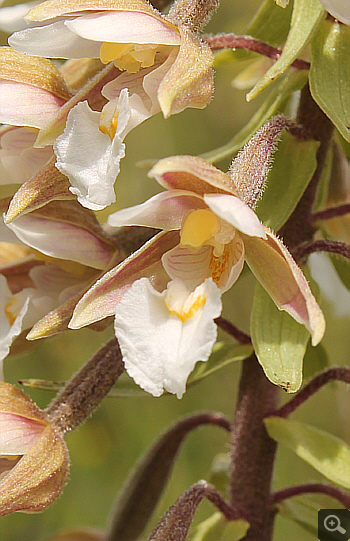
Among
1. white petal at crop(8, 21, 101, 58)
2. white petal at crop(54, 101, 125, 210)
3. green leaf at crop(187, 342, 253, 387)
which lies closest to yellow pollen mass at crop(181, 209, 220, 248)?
white petal at crop(54, 101, 125, 210)

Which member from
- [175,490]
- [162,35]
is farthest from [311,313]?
[175,490]

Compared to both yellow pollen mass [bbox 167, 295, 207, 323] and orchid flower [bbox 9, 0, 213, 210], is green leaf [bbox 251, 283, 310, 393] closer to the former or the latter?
yellow pollen mass [bbox 167, 295, 207, 323]

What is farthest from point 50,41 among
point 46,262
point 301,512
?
point 301,512

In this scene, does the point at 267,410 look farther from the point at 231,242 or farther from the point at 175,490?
the point at 175,490

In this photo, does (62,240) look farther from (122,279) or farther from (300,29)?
(300,29)

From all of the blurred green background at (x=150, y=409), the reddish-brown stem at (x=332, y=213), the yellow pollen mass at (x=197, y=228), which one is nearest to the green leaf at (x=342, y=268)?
the reddish-brown stem at (x=332, y=213)

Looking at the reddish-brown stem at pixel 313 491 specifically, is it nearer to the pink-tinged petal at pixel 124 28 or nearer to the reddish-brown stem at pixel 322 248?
the reddish-brown stem at pixel 322 248
